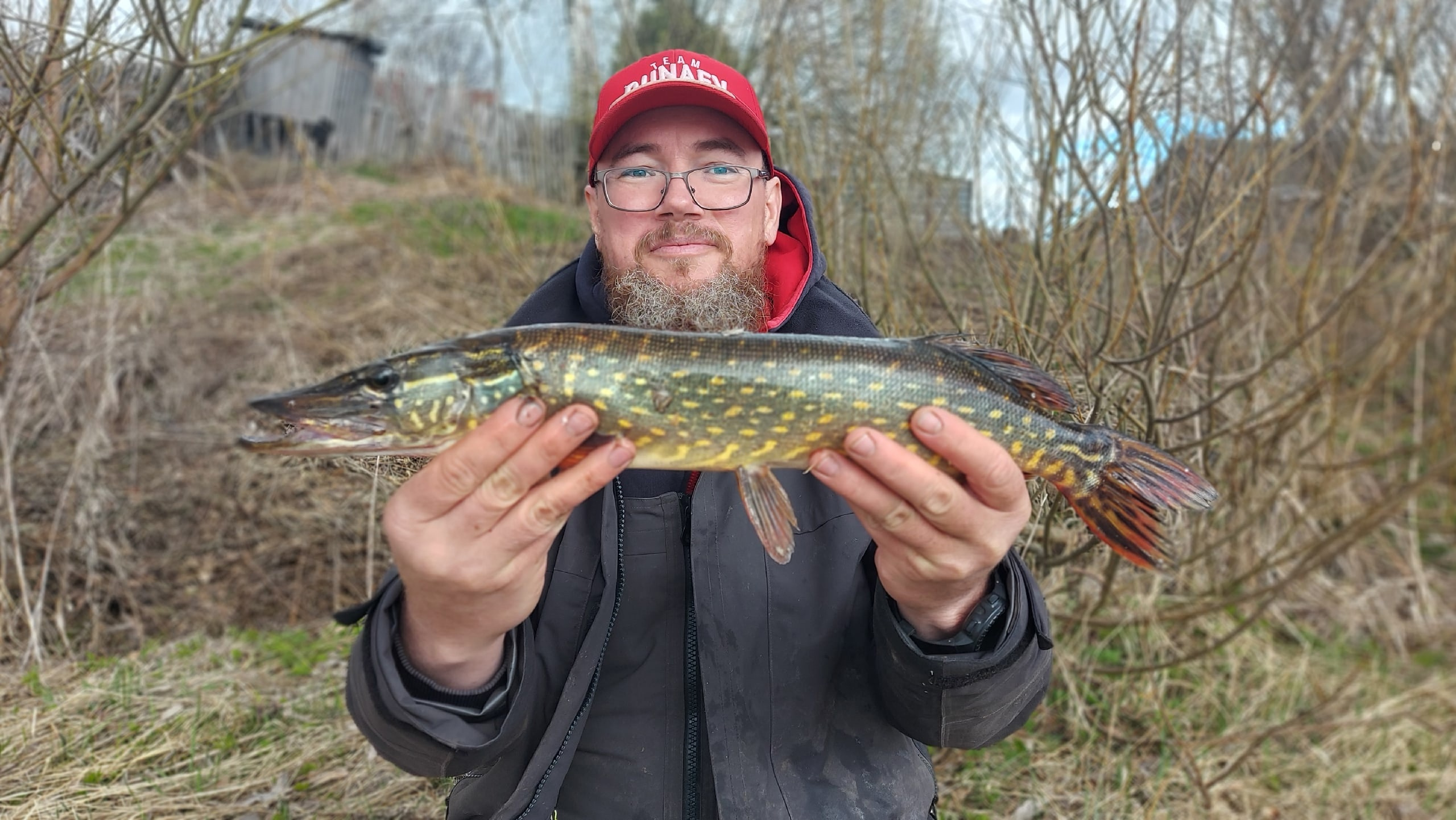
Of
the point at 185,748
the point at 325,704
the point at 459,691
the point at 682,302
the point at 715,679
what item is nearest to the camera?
the point at 459,691

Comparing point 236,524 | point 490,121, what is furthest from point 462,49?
point 236,524

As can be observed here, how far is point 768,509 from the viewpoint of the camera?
1952mm

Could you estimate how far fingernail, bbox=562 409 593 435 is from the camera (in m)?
1.70

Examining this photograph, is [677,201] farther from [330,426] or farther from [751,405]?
[330,426]

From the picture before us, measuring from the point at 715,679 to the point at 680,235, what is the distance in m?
1.32

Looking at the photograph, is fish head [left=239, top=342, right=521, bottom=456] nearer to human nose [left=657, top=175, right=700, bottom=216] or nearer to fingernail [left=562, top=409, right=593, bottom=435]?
fingernail [left=562, top=409, right=593, bottom=435]

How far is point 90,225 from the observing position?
12.4ft

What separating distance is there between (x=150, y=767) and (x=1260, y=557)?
526 cm

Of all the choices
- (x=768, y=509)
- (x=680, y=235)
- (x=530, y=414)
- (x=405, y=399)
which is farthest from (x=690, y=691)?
(x=680, y=235)

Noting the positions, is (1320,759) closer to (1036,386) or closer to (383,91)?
(1036,386)

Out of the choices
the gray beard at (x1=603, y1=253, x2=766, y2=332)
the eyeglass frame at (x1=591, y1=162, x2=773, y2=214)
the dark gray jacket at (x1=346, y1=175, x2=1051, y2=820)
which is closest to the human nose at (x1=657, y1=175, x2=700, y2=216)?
the eyeglass frame at (x1=591, y1=162, x2=773, y2=214)

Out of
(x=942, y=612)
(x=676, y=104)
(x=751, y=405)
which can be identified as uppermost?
(x=676, y=104)

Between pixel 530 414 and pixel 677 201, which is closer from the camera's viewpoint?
pixel 530 414

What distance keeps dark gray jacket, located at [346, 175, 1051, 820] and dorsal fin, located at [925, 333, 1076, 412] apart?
1.28 ft
